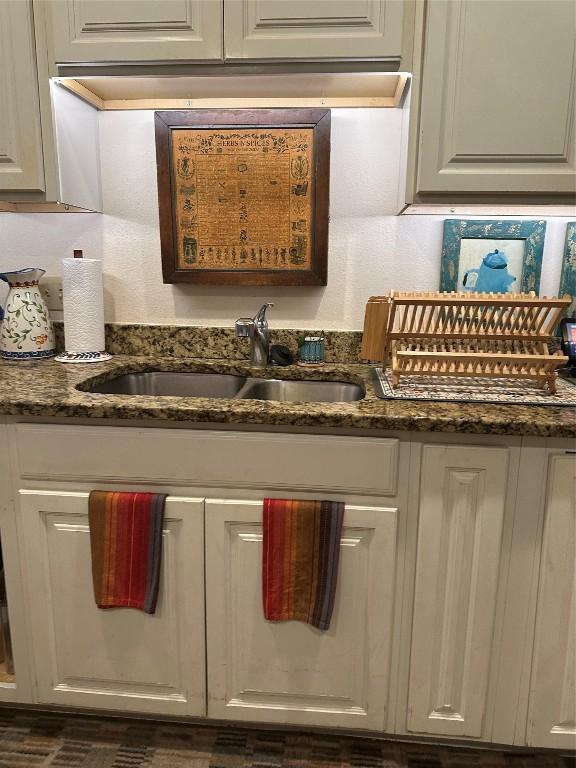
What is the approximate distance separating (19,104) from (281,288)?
0.90 metres

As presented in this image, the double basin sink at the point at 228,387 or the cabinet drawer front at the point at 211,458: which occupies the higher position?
the double basin sink at the point at 228,387

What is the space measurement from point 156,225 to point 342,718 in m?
1.55

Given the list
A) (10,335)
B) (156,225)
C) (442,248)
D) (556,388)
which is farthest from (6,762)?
(442,248)

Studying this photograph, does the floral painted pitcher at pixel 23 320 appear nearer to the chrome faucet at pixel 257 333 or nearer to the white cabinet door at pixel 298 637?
the chrome faucet at pixel 257 333

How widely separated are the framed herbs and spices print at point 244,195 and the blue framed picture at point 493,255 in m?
0.41

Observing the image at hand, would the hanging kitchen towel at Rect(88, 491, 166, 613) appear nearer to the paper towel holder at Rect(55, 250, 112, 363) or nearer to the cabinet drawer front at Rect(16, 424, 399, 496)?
the cabinet drawer front at Rect(16, 424, 399, 496)

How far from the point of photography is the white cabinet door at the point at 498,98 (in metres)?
1.27

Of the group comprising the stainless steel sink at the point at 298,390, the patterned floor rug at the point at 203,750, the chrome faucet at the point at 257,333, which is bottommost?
the patterned floor rug at the point at 203,750

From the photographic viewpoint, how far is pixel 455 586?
123 centimetres

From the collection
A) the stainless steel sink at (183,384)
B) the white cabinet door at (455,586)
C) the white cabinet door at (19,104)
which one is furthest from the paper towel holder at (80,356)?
the white cabinet door at (455,586)

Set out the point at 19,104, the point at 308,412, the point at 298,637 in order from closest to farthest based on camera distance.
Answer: the point at 308,412 → the point at 298,637 → the point at 19,104

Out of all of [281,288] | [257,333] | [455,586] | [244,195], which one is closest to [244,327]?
[257,333]

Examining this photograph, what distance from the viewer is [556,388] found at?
1.40 metres

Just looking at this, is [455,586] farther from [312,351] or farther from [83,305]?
[83,305]
